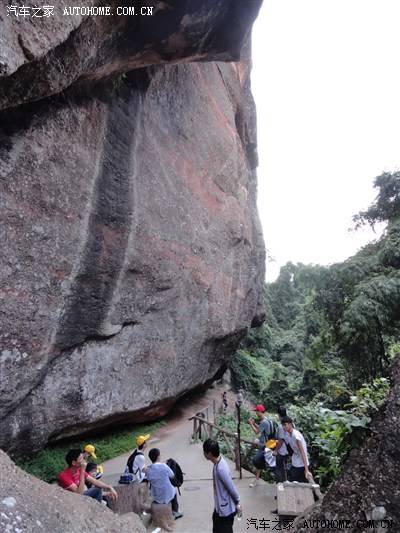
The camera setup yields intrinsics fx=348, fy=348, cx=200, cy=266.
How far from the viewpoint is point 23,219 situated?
5.28 m

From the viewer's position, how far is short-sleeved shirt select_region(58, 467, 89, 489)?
14.2 feet

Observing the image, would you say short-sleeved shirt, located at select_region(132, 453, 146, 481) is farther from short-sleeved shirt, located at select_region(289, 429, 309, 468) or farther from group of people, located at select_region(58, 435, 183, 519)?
short-sleeved shirt, located at select_region(289, 429, 309, 468)

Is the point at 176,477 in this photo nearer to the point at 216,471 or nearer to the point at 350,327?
the point at 216,471

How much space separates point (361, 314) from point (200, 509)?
694 cm

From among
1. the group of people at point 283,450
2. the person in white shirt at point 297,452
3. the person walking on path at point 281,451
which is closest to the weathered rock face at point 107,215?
the group of people at point 283,450

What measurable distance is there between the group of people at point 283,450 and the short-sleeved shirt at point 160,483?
5.04 feet

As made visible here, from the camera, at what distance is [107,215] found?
6672 mm

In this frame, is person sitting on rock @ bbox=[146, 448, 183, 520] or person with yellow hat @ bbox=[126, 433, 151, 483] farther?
person with yellow hat @ bbox=[126, 433, 151, 483]

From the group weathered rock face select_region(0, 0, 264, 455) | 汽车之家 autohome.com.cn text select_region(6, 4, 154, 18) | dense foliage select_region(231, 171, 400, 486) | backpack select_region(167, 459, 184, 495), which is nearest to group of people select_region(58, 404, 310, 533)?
backpack select_region(167, 459, 184, 495)

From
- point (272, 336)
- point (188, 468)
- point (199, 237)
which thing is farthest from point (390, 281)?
point (272, 336)

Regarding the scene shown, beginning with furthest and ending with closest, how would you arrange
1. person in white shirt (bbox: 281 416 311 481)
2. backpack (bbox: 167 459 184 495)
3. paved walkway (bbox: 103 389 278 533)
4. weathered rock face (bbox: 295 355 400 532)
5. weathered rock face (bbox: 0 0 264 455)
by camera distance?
backpack (bbox: 167 459 184 495)
weathered rock face (bbox: 0 0 264 455)
paved walkway (bbox: 103 389 278 533)
person in white shirt (bbox: 281 416 311 481)
weathered rock face (bbox: 295 355 400 532)

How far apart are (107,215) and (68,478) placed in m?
4.30

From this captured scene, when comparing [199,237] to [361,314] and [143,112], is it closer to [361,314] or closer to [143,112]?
[143,112]

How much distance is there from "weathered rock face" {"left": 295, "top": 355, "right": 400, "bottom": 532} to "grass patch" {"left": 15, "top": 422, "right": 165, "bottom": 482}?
18.9ft
